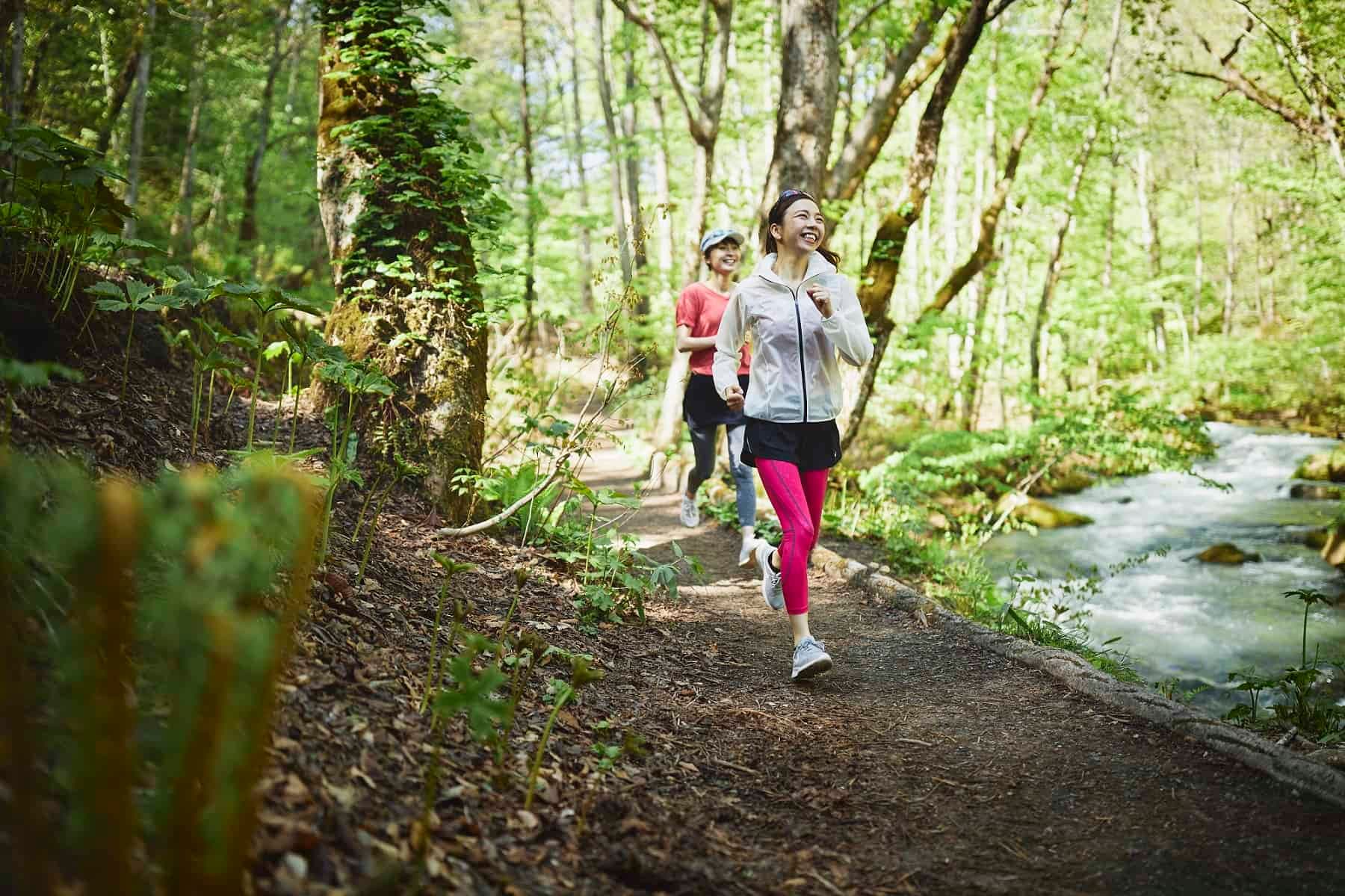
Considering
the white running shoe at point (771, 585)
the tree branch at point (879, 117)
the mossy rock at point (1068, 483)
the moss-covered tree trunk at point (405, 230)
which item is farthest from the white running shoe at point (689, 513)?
the mossy rock at point (1068, 483)

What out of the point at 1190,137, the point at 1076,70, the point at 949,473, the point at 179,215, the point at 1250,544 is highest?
the point at 1190,137

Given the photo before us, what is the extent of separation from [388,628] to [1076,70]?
590 inches

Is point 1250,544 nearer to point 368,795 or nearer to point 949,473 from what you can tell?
point 949,473

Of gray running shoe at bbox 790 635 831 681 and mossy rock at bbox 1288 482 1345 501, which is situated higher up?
mossy rock at bbox 1288 482 1345 501

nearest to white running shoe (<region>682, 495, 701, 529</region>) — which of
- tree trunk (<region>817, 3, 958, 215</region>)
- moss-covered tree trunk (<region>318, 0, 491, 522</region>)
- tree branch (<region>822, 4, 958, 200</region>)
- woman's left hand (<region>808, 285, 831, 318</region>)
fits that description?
moss-covered tree trunk (<region>318, 0, 491, 522</region>)

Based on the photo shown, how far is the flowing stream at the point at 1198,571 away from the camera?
23.4 feet

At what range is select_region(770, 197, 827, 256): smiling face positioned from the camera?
3.88 meters

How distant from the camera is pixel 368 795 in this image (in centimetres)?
194

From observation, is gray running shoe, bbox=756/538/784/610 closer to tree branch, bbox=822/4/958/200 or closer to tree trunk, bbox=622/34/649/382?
tree trunk, bbox=622/34/649/382

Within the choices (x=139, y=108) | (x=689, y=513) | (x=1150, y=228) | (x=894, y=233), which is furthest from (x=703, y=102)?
(x=1150, y=228)

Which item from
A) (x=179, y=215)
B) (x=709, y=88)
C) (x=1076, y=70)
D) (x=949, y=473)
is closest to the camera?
(x=949, y=473)

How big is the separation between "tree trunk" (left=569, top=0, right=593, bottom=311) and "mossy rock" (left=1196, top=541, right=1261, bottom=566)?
13.7 metres

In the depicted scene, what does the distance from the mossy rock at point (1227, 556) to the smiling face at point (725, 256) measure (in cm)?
783

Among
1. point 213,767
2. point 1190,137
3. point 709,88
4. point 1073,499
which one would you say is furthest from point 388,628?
point 1190,137
